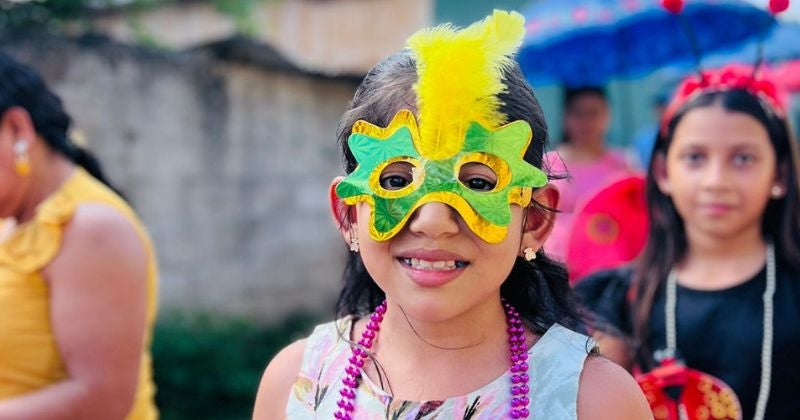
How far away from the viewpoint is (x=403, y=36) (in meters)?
8.34

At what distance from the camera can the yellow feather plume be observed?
1.69 metres

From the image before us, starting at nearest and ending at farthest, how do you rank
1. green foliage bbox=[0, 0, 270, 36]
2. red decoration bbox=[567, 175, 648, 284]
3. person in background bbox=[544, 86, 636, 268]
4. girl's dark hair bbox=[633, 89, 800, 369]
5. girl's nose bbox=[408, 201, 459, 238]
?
girl's nose bbox=[408, 201, 459, 238]
girl's dark hair bbox=[633, 89, 800, 369]
red decoration bbox=[567, 175, 648, 284]
person in background bbox=[544, 86, 636, 268]
green foliage bbox=[0, 0, 270, 36]

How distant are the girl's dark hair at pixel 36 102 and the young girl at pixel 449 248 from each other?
43.6 inches

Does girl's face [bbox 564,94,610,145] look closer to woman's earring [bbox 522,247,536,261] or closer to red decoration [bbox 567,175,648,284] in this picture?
red decoration [bbox 567,175,648,284]

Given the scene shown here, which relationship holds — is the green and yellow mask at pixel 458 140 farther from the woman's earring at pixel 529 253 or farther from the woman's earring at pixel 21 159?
the woman's earring at pixel 21 159

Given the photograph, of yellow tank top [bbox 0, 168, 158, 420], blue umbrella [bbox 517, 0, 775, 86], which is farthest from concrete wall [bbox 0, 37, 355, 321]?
yellow tank top [bbox 0, 168, 158, 420]

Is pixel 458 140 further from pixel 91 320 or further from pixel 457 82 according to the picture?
pixel 91 320

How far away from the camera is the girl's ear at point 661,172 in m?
2.90

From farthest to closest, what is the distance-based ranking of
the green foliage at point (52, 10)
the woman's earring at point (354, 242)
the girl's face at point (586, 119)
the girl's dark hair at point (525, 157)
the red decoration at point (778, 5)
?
the green foliage at point (52, 10), the girl's face at point (586, 119), the red decoration at point (778, 5), the woman's earring at point (354, 242), the girl's dark hair at point (525, 157)

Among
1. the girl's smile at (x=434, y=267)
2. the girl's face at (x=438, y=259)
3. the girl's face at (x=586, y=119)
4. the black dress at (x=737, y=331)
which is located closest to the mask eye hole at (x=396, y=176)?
the girl's face at (x=438, y=259)

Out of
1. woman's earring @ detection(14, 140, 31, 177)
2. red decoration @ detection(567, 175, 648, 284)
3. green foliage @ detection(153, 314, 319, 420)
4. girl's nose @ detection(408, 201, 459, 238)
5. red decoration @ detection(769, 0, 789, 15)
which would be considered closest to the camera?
girl's nose @ detection(408, 201, 459, 238)

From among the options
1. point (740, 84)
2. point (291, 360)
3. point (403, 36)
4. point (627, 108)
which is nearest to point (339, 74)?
point (403, 36)

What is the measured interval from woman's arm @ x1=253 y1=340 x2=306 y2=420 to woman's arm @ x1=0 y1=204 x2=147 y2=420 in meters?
0.72

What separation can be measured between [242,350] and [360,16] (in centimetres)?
349
